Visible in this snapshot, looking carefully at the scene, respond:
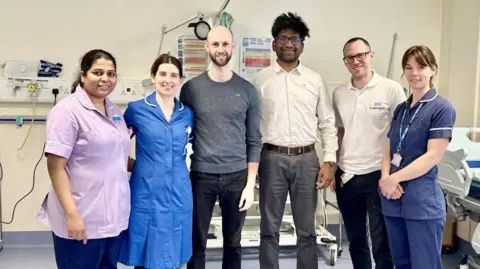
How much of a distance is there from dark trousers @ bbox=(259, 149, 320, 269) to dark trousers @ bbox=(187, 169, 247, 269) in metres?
0.17

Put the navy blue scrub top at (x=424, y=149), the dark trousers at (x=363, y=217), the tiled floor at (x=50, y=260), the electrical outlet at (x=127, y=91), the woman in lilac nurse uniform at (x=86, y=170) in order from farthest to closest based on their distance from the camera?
1. the electrical outlet at (x=127, y=91)
2. the tiled floor at (x=50, y=260)
3. the dark trousers at (x=363, y=217)
4. the navy blue scrub top at (x=424, y=149)
5. the woman in lilac nurse uniform at (x=86, y=170)

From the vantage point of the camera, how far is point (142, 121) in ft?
6.48

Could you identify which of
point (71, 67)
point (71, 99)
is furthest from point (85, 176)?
point (71, 67)

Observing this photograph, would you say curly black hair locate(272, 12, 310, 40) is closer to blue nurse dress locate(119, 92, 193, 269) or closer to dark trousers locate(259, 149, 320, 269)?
dark trousers locate(259, 149, 320, 269)

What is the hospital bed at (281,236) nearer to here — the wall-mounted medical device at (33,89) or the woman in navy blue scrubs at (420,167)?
the woman in navy blue scrubs at (420,167)

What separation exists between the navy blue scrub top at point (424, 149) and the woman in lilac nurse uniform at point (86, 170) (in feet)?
4.17

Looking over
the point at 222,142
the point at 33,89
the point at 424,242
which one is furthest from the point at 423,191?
the point at 33,89

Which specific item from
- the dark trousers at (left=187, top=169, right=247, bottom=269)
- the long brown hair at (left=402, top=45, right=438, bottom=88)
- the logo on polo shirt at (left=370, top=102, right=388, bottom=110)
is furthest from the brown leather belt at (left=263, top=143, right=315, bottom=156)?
the long brown hair at (left=402, top=45, right=438, bottom=88)

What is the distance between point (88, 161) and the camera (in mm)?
1734

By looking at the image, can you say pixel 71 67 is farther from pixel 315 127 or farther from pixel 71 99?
pixel 315 127

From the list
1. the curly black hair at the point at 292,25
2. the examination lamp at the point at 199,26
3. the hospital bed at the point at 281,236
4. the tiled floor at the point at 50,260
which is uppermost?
the examination lamp at the point at 199,26

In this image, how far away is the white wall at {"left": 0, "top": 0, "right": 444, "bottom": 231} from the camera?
3363 mm

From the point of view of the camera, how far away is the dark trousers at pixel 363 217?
2342 mm

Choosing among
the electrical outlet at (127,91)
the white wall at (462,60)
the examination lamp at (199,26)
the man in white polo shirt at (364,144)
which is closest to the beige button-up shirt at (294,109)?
the man in white polo shirt at (364,144)
